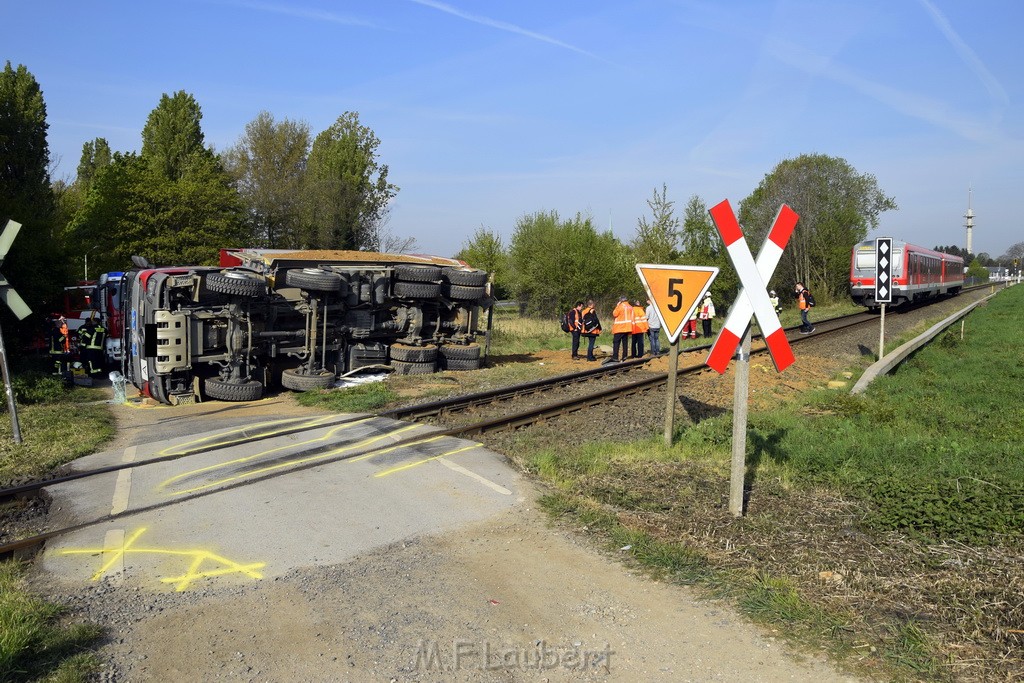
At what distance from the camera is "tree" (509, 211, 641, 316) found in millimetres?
32344

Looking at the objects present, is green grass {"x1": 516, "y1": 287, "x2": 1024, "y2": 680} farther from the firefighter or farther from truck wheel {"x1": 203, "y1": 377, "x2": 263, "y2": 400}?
the firefighter

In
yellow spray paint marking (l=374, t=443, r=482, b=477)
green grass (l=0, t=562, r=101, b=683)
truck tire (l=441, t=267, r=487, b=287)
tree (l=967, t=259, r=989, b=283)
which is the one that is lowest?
green grass (l=0, t=562, r=101, b=683)

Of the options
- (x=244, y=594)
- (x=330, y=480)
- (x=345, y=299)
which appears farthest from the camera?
(x=345, y=299)

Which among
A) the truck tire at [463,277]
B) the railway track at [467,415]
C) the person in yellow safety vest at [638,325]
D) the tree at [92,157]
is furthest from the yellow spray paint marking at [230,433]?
the tree at [92,157]

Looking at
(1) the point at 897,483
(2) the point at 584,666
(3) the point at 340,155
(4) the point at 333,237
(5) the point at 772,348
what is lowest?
(2) the point at 584,666

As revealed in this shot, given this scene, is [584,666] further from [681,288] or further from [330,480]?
[681,288]

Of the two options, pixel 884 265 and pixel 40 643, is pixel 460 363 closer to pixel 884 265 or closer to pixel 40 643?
pixel 884 265

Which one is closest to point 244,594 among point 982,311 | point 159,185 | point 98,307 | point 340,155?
point 98,307

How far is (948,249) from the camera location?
419 ft

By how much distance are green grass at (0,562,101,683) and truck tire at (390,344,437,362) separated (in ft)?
34.2

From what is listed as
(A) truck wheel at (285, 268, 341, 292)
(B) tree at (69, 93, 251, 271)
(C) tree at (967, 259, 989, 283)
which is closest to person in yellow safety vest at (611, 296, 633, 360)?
(A) truck wheel at (285, 268, 341, 292)

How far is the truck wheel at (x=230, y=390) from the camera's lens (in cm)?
1238

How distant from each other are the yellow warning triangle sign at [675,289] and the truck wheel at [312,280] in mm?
6813

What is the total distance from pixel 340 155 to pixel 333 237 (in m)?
10.6
